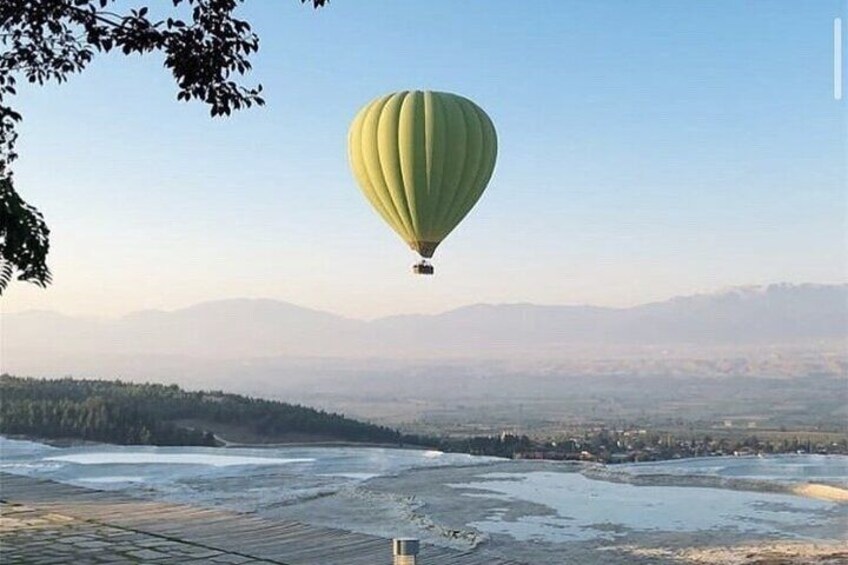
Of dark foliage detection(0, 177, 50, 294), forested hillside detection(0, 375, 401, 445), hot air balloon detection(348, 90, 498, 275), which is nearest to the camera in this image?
dark foliage detection(0, 177, 50, 294)

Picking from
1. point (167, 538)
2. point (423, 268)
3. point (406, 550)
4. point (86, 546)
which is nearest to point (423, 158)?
point (423, 268)

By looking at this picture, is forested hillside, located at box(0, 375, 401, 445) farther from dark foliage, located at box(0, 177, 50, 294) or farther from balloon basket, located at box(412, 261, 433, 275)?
dark foliage, located at box(0, 177, 50, 294)

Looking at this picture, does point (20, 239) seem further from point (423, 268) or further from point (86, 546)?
point (423, 268)

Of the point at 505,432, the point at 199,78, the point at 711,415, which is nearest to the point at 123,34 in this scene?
the point at 199,78

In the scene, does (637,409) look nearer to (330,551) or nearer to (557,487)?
(557,487)

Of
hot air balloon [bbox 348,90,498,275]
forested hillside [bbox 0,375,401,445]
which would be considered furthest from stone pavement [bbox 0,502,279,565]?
forested hillside [bbox 0,375,401,445]

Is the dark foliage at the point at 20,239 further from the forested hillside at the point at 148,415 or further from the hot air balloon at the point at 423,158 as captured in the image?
the forested hillside at the point at 148,415

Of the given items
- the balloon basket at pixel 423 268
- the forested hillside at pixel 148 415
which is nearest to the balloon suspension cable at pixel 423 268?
the balloon basket at pixel 423 268
